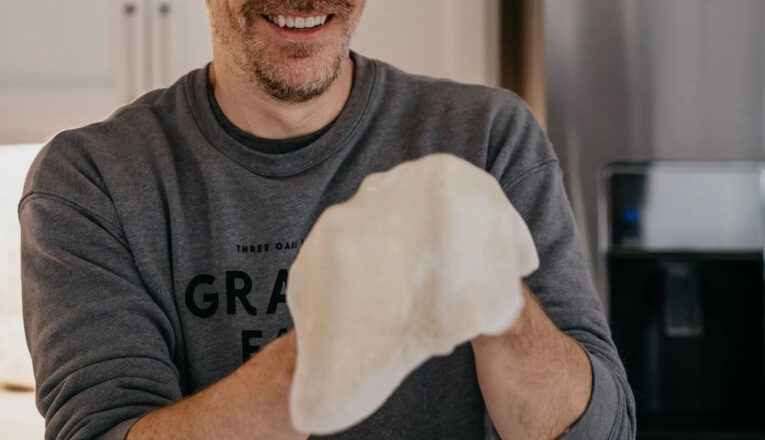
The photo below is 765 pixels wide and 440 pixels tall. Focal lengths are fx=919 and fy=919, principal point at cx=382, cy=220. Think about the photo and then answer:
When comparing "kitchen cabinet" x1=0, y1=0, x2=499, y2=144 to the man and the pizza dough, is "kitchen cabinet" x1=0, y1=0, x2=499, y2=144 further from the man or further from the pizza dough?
the pizza dough

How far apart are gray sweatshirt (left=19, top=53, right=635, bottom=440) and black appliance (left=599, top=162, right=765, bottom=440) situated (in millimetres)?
645

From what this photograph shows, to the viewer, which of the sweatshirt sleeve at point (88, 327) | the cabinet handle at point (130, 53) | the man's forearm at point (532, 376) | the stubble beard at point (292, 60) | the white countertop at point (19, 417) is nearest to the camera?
the man's forearm at point (532, 376)

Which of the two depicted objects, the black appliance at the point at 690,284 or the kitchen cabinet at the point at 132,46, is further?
the kitchen cabinet at the point at 132,46

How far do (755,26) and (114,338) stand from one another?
1.34 m

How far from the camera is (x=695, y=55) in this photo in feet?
5.71

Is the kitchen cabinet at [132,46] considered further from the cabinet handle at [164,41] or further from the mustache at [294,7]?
the mustache at [294,7]

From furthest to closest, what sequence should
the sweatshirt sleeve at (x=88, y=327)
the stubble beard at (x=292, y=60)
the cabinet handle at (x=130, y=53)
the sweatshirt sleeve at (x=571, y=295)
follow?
the cabinet handle at (x=130, y=53), the stubble beard at (x=292, y=60), the sweatshirt sleeve at (x=88, y=327), the sweatshirt sleeve at (x=571, y=295)

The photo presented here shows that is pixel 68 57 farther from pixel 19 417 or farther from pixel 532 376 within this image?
pixel 532 376

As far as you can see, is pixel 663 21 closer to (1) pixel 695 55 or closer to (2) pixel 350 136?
(1) pixel 695 55

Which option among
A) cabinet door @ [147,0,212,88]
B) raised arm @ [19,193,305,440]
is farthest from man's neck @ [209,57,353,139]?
cabinet door @ [147,0,212,88]

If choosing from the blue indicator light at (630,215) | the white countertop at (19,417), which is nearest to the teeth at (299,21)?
the blue indicator light at (630,215)

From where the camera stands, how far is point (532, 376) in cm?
77

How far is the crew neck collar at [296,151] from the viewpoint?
114 cm

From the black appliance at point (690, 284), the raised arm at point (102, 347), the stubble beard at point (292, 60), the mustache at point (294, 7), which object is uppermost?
the mustache at point (294, 7)
